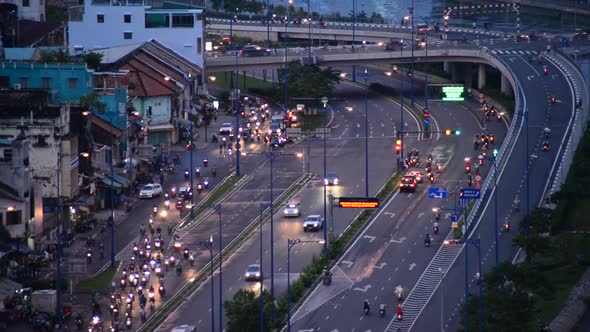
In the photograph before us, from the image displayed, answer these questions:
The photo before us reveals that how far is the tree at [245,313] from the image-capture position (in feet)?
303

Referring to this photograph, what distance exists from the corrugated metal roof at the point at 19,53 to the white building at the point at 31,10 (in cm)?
2557

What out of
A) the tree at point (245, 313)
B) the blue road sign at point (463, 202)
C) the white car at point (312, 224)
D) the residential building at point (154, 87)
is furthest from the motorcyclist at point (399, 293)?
the residential building at point (154, 87)

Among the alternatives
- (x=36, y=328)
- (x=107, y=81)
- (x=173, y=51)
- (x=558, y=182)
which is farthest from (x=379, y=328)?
(x=173, y=51)

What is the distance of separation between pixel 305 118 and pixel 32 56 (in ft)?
64.6

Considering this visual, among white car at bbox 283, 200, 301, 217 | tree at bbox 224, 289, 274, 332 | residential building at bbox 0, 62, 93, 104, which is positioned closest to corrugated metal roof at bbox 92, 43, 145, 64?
residential building at bbox 0, 62, 93, 104

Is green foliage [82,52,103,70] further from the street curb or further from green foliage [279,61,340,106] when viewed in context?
green foliage [279,61,340,106]

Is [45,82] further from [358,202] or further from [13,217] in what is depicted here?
[358,202]

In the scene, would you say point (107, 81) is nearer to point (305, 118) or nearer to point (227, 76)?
point (305, 118)

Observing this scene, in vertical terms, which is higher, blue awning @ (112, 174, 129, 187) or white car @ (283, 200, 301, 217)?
blue awning @ (112, 174, 129, 187)

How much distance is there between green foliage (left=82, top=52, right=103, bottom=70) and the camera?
132 metres

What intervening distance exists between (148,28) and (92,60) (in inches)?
740

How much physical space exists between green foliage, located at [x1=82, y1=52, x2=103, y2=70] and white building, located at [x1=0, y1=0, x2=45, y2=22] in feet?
97.2

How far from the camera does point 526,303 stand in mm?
91375

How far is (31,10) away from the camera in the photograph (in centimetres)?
16612
